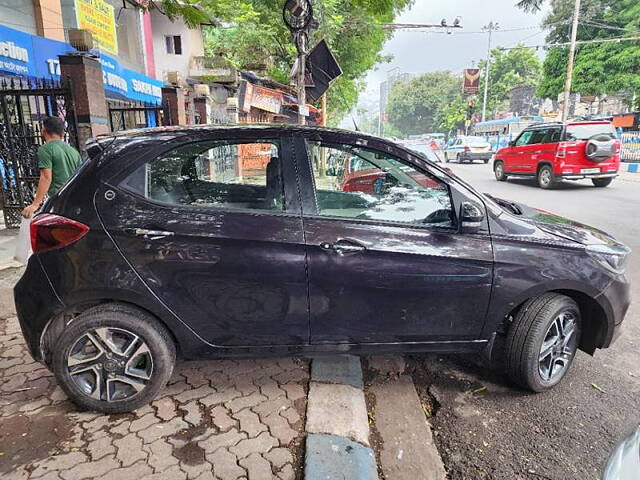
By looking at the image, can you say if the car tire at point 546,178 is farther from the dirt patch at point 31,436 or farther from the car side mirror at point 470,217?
the dirt patch at point 31,436

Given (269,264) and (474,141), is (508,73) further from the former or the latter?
(269,264)

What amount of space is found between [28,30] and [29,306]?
8923 millimetres

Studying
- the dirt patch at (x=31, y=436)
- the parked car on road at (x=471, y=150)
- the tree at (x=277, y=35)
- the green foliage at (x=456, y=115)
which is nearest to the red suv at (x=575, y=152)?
the tree at (x=277, y=35)

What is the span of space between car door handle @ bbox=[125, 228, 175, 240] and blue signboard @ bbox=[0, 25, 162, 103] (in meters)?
6.24

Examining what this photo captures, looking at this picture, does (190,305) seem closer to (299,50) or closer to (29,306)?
(29,306)

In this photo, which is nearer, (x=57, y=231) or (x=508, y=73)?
(x=57, y=231)

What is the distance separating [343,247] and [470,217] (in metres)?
0.77

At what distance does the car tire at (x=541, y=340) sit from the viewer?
2.75m

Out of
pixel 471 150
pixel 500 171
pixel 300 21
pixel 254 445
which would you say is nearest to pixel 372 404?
pixel 254 445

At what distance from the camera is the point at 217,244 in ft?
8.03

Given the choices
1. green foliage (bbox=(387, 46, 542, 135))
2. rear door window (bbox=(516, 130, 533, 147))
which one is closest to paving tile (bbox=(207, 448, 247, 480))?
rear door window (bbox=(516, 130, 533, 147))

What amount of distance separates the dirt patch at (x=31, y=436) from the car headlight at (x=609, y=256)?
329 centimetres

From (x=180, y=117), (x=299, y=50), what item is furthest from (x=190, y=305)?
(x=180, y=117)

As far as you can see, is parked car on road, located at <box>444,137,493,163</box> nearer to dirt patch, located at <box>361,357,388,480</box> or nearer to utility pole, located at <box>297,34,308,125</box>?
utility pole, located at <box>297,34,308,125</box>
